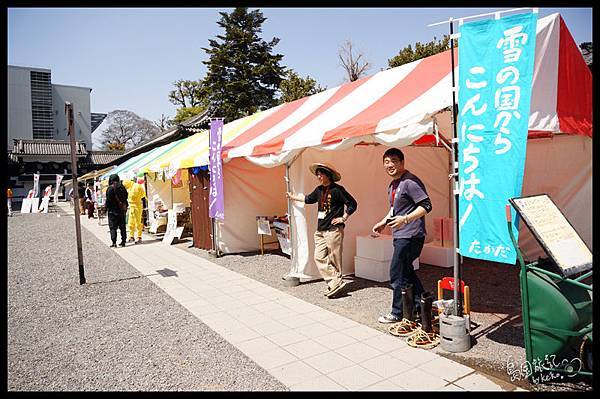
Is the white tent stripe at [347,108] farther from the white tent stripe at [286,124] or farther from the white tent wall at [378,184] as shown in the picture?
the white tent stripe at [286,124]

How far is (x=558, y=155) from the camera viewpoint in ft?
20.2

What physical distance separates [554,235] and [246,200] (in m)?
5.96

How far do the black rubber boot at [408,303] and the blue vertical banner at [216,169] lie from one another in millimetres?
4185

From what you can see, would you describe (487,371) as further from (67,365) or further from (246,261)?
(246,261)

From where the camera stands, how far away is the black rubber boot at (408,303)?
12.0ft

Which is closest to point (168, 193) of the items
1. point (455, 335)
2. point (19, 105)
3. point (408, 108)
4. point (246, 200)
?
point (246, 200)

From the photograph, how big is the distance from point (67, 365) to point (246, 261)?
13.4 ft

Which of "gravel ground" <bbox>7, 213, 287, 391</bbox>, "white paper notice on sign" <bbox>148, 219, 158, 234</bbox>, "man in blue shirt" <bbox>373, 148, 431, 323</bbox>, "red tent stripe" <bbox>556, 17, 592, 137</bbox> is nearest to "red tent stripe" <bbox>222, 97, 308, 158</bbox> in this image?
"gravel ground" <bbox>7, 213, 287, 391</bbox>

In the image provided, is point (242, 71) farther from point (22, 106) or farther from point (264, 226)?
point (22, 106)

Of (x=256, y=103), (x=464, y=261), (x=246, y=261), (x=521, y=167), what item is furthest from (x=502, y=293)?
(x=256, y=103)

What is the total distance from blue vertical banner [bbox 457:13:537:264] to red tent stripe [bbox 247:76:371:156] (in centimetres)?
287

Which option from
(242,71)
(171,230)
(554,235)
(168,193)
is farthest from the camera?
(242,71)

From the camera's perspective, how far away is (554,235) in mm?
2775
